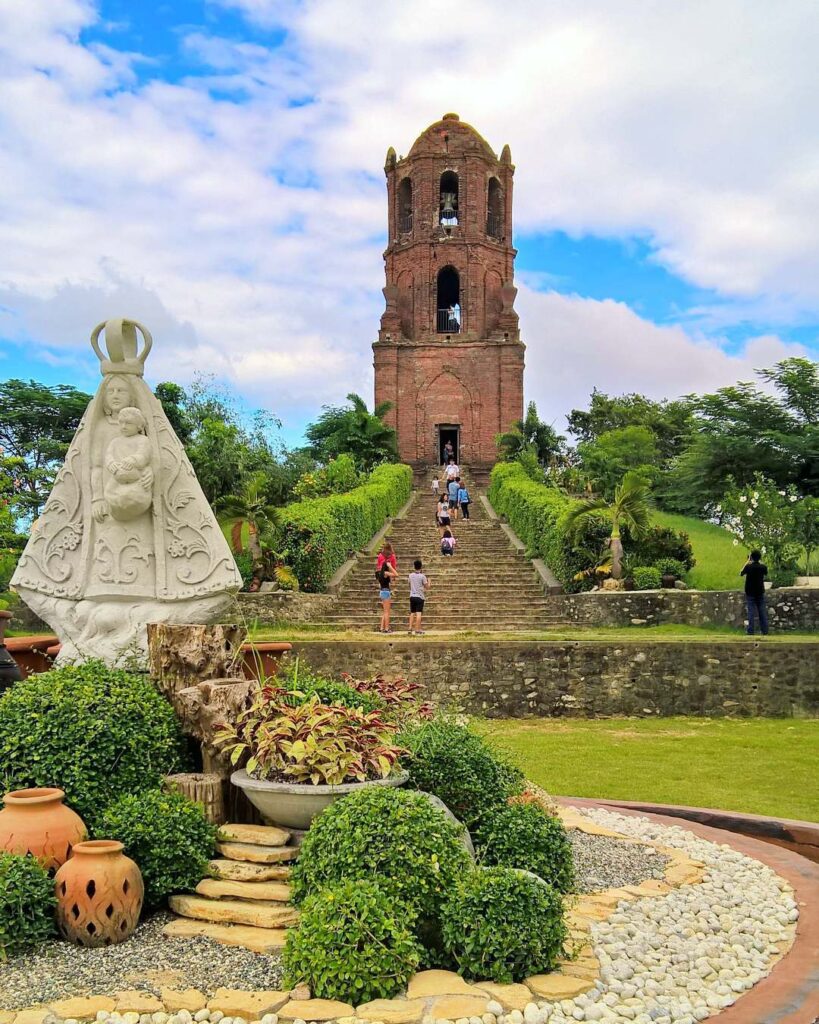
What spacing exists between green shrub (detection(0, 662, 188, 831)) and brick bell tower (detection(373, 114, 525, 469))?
36.4 metres

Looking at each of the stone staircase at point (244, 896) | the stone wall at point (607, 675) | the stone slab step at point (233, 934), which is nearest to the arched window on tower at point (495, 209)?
the stone wall at point (607, 675)

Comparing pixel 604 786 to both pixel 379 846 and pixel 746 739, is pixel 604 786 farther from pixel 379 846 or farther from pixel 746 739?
pixel 379 846

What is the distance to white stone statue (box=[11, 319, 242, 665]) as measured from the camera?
647cm

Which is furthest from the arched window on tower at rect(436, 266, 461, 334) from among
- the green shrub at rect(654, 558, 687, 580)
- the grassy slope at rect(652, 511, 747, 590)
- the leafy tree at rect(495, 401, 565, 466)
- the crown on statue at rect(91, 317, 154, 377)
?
the crown on statue at rect(91, 317, 154, 377)

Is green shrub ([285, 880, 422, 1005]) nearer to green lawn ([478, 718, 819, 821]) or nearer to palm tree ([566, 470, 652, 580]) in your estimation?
green lawn ([478, 718, 819, 821])

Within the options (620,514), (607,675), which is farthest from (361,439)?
(607,675)

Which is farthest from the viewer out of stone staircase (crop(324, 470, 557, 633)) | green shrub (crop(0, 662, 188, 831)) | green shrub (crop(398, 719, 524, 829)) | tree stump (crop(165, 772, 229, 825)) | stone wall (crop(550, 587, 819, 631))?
stone staircase (crop(324, 470, 557, 633))

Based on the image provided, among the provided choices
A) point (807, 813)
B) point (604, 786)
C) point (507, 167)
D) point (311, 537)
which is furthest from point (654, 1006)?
point (507, 167)

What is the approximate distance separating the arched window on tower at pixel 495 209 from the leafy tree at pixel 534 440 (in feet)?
32.0

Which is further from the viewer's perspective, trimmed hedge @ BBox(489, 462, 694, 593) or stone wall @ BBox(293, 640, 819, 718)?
trimmed hedge @ BBox(489, 462, 694, 593)

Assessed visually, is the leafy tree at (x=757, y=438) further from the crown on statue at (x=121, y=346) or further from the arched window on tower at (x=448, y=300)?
the crown on statue at (x=121, y=346)

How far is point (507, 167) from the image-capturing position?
147ft

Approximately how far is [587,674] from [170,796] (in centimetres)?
881

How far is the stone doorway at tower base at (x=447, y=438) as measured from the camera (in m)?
42.3
